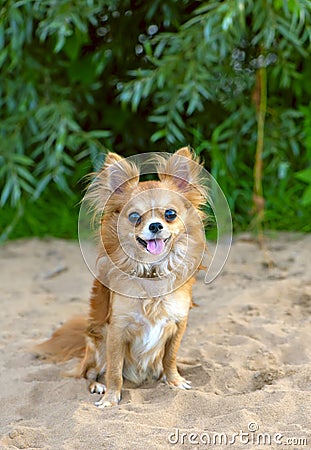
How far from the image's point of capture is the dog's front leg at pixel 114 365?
2.90m

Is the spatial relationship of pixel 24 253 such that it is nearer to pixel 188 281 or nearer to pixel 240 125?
pixel 240 125

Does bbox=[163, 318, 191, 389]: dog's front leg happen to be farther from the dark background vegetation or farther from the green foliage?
the green foliage

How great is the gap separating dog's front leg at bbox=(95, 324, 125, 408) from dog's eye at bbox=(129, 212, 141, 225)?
422 millimetres

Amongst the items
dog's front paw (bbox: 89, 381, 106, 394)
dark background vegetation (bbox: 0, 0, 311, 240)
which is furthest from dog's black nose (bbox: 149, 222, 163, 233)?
dark background vegetation (bbox: 0, 0, 311, 240)

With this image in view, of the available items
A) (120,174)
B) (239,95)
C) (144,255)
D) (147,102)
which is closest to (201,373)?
(144,255)

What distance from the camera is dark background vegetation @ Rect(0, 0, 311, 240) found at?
4.95 metres

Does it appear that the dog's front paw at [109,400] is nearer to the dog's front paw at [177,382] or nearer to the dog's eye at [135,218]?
the dog's front paw at [177,382]

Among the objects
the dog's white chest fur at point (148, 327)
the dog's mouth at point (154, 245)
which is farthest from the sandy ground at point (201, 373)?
the dog's mouth at point (154, 245)

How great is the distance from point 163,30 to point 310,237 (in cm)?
177

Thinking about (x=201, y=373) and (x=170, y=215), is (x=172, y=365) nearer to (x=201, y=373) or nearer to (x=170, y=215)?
(x=201, y=373)

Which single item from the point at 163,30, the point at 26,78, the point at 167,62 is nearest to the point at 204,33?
the point at 167,62

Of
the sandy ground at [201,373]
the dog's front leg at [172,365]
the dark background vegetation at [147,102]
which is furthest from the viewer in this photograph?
the dark background vegetation at [147,102]

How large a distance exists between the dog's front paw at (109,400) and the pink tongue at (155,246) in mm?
596

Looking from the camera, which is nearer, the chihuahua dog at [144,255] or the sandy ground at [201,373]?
the sandy ground at [201,373]
